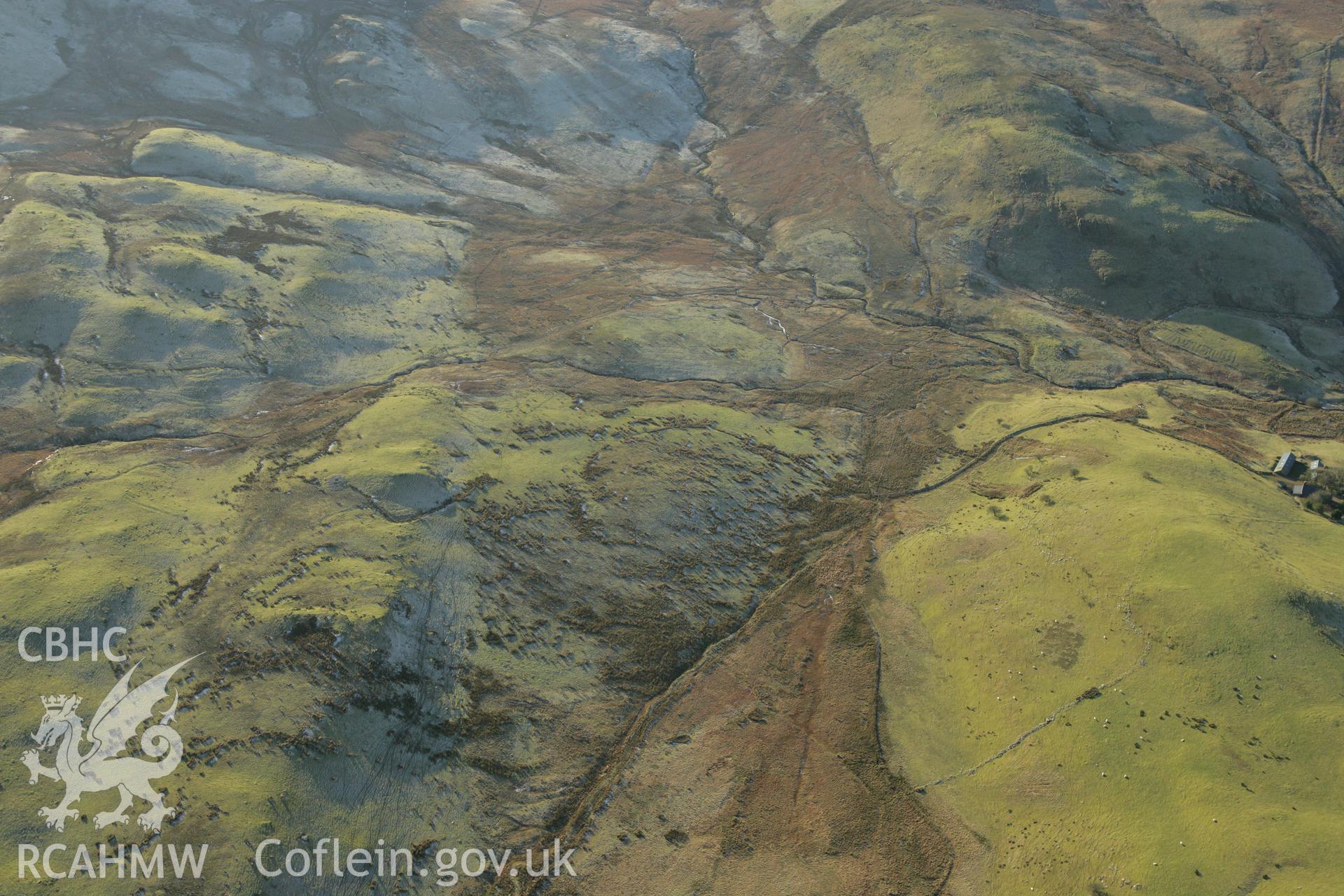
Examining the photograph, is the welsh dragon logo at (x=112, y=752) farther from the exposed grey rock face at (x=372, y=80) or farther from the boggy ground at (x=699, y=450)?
the exposed grey rock face at (x=372, y=80)

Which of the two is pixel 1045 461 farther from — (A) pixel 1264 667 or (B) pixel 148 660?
(B) pixel 148 660

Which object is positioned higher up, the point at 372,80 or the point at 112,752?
the point at 372,80

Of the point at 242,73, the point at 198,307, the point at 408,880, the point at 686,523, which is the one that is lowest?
the point at 408,880

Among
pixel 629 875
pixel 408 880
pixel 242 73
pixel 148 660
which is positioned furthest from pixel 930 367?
pixel 242 73

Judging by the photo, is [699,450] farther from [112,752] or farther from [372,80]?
[372,80]

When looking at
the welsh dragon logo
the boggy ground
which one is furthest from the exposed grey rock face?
the welsh dragon logo

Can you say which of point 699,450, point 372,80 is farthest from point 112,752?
point 372,80

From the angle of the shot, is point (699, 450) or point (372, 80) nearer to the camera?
point (699, 450)

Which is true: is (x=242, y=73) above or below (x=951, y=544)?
above

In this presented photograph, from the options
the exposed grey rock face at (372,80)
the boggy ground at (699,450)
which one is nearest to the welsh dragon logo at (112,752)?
the boggy ground at (699,450)
